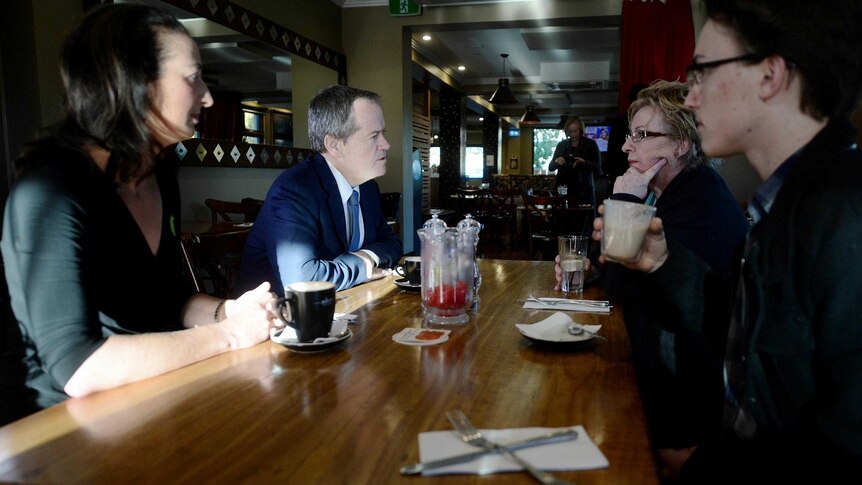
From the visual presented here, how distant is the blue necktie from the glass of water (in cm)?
85

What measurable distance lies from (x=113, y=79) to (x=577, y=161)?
6.82 m

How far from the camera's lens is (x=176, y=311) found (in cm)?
150

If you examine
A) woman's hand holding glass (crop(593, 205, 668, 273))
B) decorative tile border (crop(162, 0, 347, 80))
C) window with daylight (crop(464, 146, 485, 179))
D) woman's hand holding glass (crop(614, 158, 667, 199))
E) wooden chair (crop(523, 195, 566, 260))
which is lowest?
wooden chair (crop(523, 195, 566, 260))

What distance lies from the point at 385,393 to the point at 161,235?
811mm

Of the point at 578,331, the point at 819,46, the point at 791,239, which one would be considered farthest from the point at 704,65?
the point at 578,331

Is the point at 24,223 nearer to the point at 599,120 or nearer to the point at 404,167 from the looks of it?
the point at 404,167

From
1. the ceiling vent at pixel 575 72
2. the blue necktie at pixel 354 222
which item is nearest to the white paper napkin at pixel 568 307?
the blue necktie at pixel 354 222

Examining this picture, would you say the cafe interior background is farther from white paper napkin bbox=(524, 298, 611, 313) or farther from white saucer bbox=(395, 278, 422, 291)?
white saucer bbox=(395, 278, 422, 291)

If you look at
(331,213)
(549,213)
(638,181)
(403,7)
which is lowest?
(549,213)

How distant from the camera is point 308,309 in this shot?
117cm

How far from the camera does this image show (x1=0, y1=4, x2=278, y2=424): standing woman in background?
100 centimetres

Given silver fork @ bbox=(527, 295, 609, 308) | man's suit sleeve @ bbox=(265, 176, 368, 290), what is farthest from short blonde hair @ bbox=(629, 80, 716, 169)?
man's suit sleeve @ bbox=(265, 176, 368, 290)

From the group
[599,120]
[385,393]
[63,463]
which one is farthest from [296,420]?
[599,120]

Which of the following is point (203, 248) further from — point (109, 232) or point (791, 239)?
point (791, 239)
